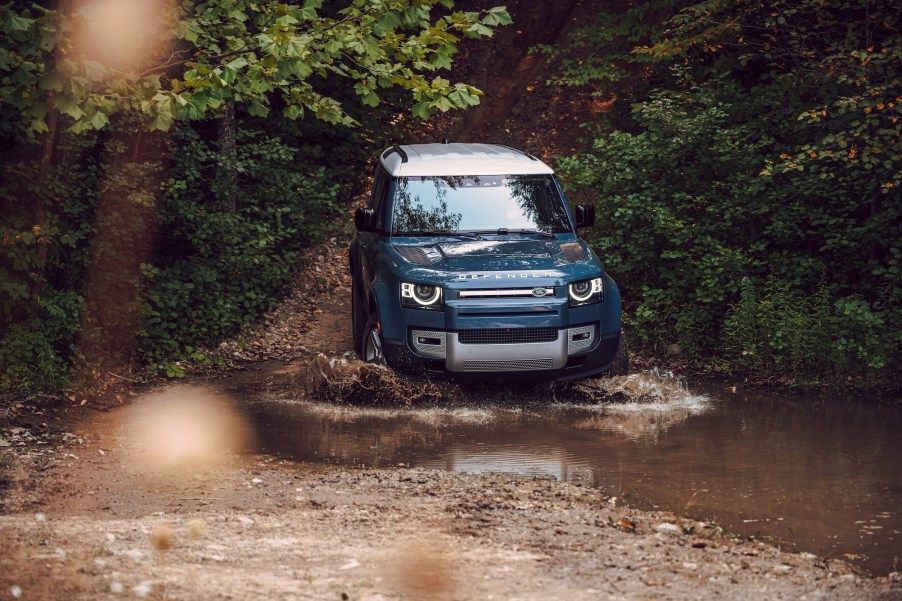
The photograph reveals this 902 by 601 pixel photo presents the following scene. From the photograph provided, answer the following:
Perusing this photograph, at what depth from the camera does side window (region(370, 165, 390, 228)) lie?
1030cm

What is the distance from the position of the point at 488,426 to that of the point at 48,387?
437 centimetres

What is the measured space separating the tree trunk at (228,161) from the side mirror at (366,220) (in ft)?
12.6

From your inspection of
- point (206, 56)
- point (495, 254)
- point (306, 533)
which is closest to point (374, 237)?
point (495, 254)

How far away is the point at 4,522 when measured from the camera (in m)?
5.76

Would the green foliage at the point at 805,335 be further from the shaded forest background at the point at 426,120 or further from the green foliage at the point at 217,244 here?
the green foliage at the point at 217,244

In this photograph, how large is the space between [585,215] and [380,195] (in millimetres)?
2202

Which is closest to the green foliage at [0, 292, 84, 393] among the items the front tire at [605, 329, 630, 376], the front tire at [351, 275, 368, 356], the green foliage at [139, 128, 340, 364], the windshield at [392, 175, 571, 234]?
the green foliage at [139, 128, 340, 364]

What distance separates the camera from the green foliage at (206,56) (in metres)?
7.30

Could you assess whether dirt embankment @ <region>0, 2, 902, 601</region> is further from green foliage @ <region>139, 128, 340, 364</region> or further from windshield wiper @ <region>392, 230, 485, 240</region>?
green foliage @ <region>139, 128, 340, 364</region>

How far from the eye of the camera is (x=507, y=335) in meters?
8.95

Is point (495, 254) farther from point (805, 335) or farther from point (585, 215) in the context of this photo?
point (805, 335)

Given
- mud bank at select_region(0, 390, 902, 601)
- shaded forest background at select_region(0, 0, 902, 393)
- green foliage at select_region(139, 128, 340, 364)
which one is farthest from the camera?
green foliage at select_region(139, 128, 340, 364)

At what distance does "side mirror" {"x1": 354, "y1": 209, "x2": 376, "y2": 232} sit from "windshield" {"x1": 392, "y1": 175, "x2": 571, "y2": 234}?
251mm

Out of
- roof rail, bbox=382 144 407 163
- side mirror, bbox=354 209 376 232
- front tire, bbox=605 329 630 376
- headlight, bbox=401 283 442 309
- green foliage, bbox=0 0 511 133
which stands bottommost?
front tire, bbox=605 329 630 376
